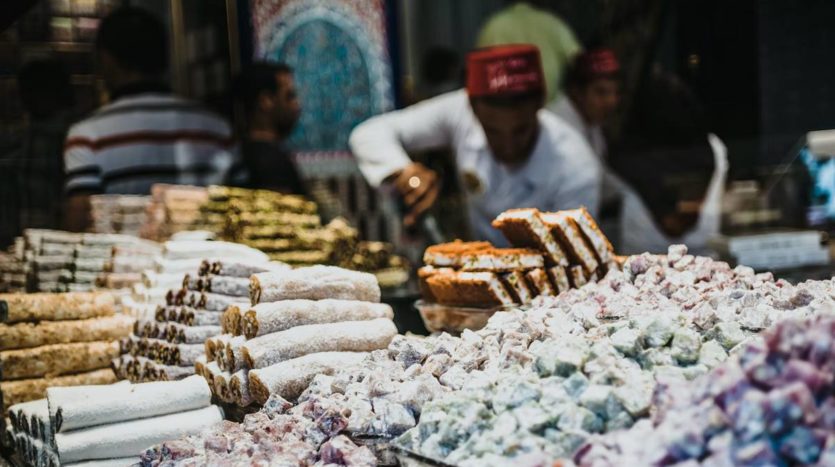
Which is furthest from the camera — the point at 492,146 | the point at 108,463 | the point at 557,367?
the point at 492,146

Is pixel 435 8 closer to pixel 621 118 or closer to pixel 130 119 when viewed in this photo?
pixel 621 118

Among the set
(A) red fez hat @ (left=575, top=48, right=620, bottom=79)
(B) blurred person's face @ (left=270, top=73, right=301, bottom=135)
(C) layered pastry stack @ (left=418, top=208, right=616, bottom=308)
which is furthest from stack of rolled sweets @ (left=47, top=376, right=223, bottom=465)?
(A) red fez hat @ (left=575, top=48, right=620, bottom=79)

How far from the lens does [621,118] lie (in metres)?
4.85

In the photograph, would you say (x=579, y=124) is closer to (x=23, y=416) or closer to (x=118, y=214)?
(x=118, y=214)

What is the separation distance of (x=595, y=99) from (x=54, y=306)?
125 inches

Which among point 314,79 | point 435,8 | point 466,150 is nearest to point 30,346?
point 466,150

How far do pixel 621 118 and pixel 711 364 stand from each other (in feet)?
11.7

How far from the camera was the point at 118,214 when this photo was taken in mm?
3344

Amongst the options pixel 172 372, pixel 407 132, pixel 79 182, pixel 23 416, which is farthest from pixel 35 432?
pixel 407 132

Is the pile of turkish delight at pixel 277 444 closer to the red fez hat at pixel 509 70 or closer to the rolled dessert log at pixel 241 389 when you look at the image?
the rolled dessert log at pixel 241 389

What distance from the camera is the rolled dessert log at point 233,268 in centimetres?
225

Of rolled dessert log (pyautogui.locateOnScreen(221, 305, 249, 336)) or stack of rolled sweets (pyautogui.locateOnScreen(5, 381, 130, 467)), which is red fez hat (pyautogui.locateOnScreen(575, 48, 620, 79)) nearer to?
rolled dessert log (pyautogui.locateOnScreen(221, 305, 249, 336))

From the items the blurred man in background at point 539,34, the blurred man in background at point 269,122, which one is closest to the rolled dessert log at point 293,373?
the blurred man in background at point 269,122

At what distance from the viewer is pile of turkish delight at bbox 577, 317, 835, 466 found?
41.7 inches
